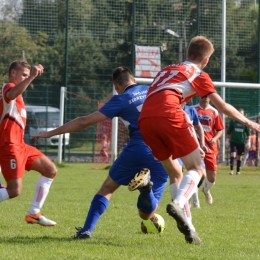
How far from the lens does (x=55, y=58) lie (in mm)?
30312

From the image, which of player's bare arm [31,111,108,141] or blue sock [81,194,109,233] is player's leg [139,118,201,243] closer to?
player's bare arm [31,111,108,141]

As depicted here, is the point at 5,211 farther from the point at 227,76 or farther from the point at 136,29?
the point at 227,76

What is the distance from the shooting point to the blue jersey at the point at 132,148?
6.94 metres

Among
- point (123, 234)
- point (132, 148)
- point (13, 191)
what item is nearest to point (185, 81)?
point (132, 148)

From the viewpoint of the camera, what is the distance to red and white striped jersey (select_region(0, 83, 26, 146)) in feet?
25.5

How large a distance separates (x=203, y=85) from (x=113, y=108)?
40.4 inches

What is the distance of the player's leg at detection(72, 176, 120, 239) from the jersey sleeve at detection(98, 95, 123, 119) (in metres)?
0.73

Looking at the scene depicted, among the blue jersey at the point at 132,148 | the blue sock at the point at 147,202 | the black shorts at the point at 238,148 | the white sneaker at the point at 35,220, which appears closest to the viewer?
the blue jersey at the point at 132,148

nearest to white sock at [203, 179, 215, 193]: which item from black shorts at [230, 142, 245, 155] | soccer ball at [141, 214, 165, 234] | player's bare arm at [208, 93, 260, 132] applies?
soccer ball at [141, 214, 165, 234]

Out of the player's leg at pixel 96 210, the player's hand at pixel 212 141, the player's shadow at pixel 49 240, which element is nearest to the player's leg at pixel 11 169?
the player's shadow at pixel 49 240

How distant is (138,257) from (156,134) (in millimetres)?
1158

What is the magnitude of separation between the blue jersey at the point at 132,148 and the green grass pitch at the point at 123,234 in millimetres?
681

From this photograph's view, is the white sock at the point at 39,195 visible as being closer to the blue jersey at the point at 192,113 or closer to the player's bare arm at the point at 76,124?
the player's bare arm at the point at 76,124

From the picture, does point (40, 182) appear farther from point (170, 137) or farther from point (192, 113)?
point (192, 113)
